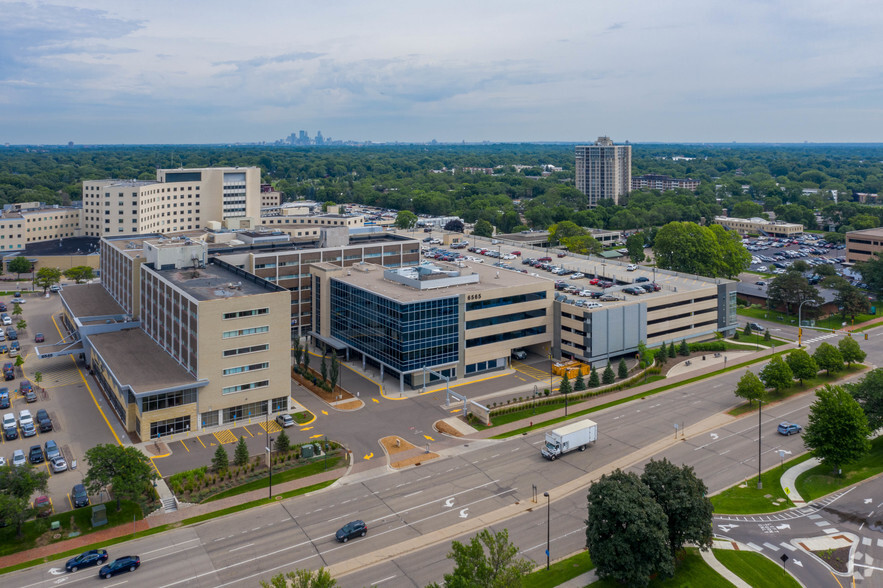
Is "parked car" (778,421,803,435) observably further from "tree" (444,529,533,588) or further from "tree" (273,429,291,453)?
"tree" (273,429,291,453)

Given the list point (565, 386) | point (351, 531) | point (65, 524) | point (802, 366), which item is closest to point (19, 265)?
point (65, 524)

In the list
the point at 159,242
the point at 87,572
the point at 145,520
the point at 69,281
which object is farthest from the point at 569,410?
the point at 69,281

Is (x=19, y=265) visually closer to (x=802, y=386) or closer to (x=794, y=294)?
(x=802, y=386)

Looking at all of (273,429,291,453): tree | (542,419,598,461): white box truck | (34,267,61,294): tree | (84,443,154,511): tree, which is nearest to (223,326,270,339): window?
(273,429,291,453): tree

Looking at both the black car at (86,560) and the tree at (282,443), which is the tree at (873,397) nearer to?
the tree at (282,443)

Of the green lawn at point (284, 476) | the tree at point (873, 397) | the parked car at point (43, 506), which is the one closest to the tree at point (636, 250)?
the tree at point (873, 397)
